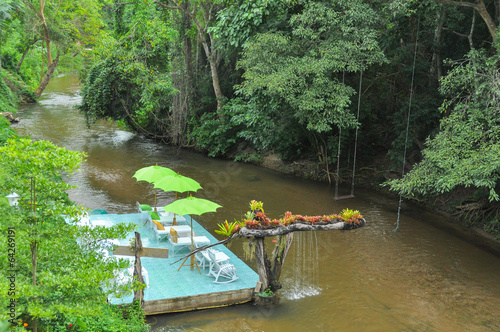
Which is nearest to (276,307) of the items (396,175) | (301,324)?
(301,324)

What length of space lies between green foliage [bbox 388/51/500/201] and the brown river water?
2.08 metres

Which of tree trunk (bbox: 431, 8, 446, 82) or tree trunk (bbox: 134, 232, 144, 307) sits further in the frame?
tree trunk (bbox: 431, 8, 446, 82)

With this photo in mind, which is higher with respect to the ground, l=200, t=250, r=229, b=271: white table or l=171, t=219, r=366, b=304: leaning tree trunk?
l=171, t=219, r=366, b=304: leaning tree trunk

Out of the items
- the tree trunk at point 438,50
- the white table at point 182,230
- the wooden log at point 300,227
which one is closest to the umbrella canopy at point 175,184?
the white table at point 182,230

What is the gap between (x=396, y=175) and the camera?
58.8 feet

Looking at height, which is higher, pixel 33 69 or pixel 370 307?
pixel 33 69

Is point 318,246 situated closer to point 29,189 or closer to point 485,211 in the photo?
point 485,211

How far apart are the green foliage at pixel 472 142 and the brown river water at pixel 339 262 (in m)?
2.08

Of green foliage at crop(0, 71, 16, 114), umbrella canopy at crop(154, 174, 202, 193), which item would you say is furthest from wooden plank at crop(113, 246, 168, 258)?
green foliage at crop(0, 71, 16, 114)

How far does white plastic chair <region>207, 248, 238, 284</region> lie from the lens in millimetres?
9289

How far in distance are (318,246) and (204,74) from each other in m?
14.8

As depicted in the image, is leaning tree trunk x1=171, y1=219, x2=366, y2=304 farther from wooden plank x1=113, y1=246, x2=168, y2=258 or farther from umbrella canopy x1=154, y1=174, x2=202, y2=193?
umbrella canopy x1=154, y1=174, x2=202, y2=193

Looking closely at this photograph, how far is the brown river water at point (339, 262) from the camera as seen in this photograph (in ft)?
29.0

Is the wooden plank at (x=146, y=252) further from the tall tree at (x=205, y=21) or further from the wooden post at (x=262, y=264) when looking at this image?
the tall tree at (x=205, y=21)
